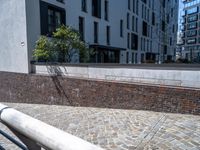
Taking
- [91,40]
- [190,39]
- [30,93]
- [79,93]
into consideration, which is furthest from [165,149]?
[190,39]

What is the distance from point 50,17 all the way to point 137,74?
980cm

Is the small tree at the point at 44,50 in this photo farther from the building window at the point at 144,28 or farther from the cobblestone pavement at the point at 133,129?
the building window at the point at 144,28

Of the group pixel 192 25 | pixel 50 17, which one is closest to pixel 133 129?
pixel 50 17

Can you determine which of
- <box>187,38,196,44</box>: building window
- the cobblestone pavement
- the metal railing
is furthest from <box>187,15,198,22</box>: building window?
the metal railing

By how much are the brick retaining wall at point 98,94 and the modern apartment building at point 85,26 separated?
163cm

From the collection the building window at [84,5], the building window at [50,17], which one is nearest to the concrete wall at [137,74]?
the building window at [50,17]

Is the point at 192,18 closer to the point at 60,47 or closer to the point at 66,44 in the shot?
the point at 66,44

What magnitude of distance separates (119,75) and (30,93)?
6242 millimetres

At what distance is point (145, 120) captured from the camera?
6602 millimetres

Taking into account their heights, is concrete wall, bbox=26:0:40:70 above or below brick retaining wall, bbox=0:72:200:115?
above

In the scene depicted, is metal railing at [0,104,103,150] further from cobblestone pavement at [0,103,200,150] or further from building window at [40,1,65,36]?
building window at [40,1,65,36]

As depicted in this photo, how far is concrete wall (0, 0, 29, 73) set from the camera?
557 inches

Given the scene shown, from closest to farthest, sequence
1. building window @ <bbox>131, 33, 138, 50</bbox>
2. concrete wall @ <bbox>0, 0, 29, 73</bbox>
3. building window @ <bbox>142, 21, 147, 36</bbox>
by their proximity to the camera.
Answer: concrete wall @ <bbox>0, 0, 29, 73</bbox>
building window @ <bbox>131, 33, 138, 50</bbox>
building window @ <bbox>142, 21, 147, 36</bbox>

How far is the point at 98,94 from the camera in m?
9.13
